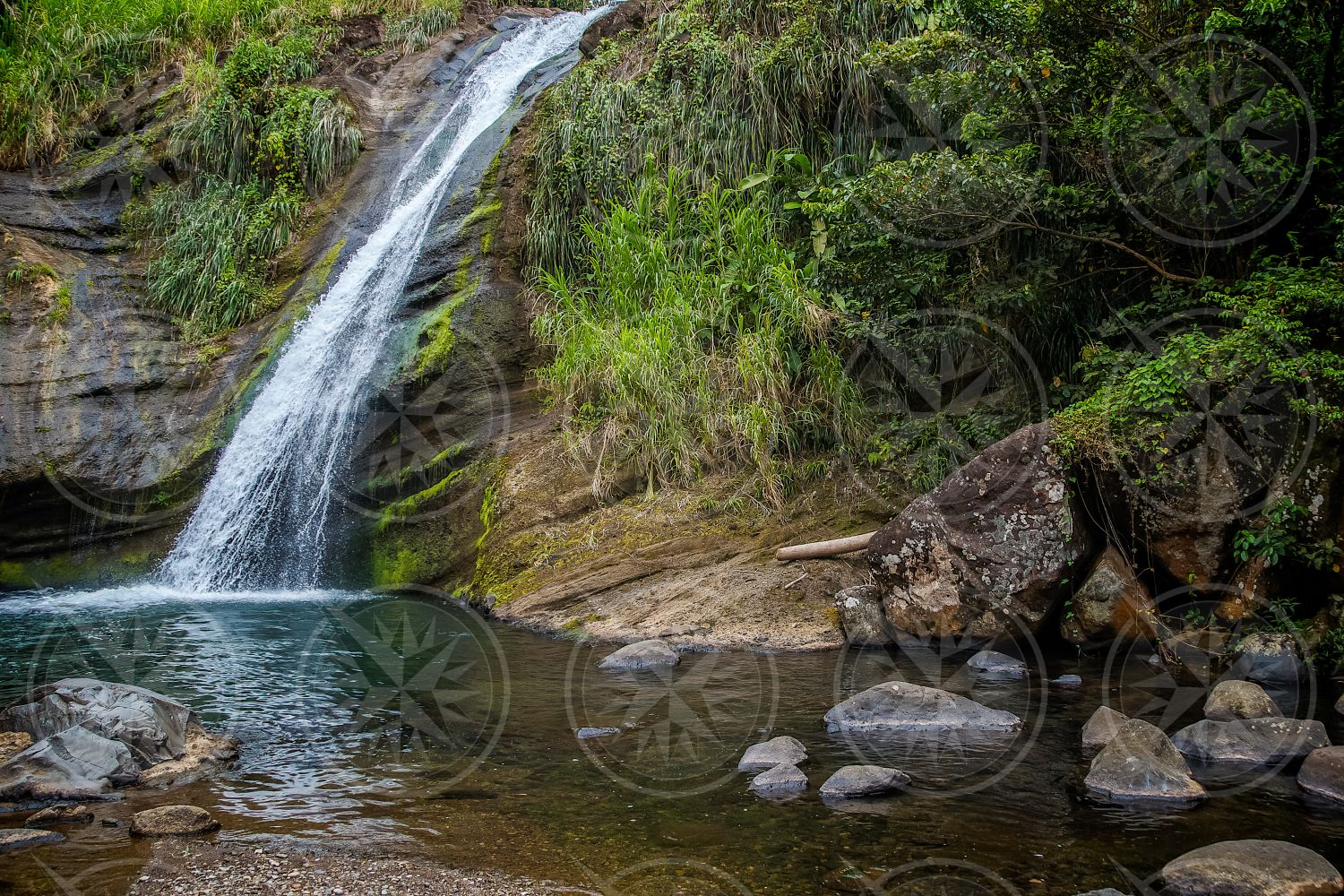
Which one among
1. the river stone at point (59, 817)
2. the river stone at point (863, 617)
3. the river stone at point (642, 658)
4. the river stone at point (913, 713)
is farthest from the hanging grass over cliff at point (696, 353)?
the river stone at point (59, 817)

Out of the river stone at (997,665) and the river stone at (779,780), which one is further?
the river stone at (997,665)

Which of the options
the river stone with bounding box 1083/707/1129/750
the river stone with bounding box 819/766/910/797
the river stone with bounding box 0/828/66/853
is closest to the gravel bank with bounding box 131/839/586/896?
the river stone with bounding box 0/828/66/853

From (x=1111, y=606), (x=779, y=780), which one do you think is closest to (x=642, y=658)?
(x=779, y=780)

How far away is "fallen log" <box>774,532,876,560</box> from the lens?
698cm

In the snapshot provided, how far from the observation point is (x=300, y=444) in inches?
382

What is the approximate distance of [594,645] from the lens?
22.2ft

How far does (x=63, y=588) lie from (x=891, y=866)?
30.9ft

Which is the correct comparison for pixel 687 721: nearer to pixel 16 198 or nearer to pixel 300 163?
pixel 300 163

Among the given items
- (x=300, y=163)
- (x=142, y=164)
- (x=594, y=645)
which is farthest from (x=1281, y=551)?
(x=142, y=164)

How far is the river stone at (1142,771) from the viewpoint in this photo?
3672mm

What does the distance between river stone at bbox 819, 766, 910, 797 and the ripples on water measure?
0.08m

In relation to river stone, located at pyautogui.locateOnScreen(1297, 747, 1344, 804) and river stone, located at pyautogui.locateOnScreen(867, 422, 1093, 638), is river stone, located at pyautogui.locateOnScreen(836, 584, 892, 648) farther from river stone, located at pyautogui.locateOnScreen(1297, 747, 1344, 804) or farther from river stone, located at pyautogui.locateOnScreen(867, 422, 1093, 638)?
river stone, located at pyautogui.locateOnScreen(1297, 747, 1344, 804)

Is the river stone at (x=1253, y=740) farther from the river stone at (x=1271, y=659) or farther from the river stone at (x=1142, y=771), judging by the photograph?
the river stone at (x=1271, y=659)

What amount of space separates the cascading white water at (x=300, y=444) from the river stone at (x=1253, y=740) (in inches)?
307
